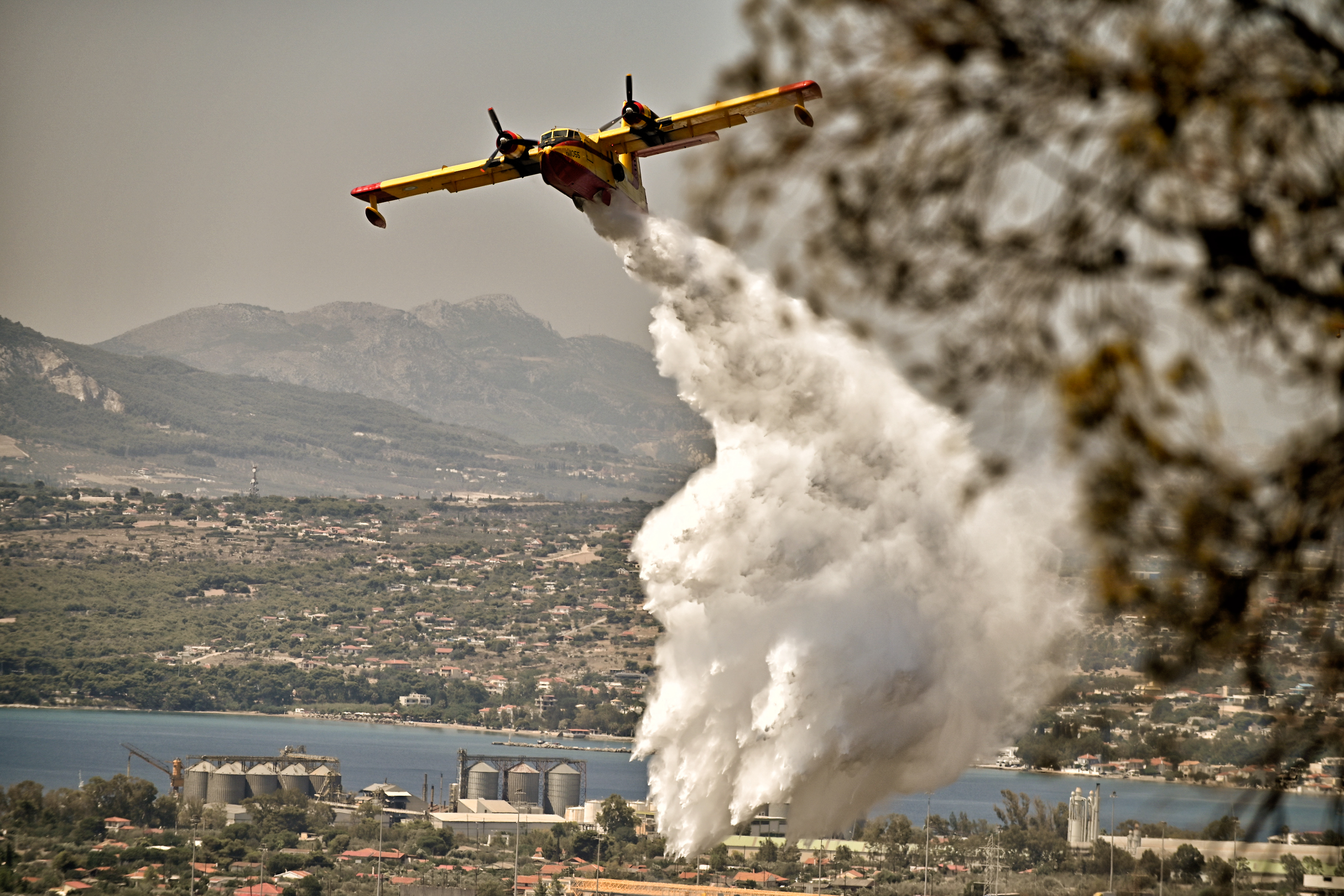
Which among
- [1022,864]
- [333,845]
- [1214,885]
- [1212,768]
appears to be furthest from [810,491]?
[333,845]

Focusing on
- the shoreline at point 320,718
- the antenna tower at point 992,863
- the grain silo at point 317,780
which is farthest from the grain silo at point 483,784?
the shoreline at point 320,718

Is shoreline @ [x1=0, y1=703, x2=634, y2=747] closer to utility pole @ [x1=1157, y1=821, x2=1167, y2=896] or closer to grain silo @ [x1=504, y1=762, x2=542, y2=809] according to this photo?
grain silo @ [x1=504, y1=762, x2=542, y2=809]

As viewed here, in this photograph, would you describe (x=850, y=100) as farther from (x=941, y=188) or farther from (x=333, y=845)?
(x=333, y=845)

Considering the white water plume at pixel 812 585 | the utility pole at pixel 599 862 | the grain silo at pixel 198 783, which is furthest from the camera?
the grain silo at pixel 198 783

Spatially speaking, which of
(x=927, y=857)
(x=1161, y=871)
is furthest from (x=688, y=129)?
(x=927, y=857)

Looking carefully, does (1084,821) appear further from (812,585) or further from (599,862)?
(812,585)

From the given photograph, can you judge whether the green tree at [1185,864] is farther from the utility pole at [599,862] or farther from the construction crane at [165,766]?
the construction crane at [165,766]
